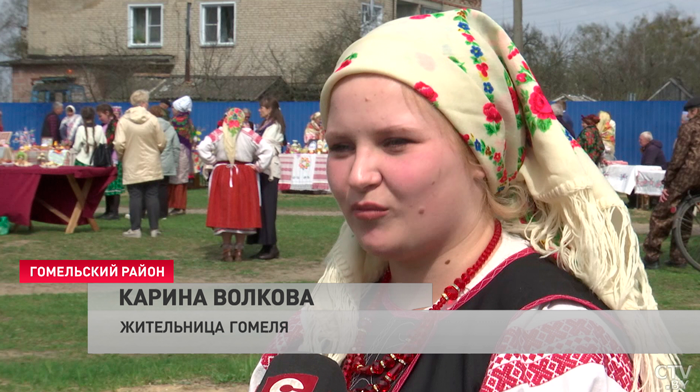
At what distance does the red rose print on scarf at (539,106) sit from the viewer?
1696 millimetres

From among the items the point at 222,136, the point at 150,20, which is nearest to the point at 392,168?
the point at 222,136

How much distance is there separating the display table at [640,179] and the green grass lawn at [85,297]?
4.46 meters

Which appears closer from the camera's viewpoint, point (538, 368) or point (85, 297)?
point (538, 368)

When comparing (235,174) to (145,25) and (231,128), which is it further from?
(145,25)

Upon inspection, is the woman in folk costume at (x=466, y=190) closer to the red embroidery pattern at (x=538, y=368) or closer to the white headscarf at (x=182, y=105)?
the red embroidery pattern at (x=538, y=368)

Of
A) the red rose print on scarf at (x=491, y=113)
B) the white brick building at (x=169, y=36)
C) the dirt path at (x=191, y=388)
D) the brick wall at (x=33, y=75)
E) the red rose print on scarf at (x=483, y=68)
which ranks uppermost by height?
the white brick building at (x=169, y=36)

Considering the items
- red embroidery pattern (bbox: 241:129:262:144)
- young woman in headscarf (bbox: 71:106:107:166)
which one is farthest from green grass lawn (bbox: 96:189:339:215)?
red embroidery pattern (bbox: 241:129:262:144)

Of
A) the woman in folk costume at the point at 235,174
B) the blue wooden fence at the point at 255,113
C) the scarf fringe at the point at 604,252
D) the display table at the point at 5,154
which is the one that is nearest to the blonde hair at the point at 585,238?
the scarf fringe at the point at 604,252

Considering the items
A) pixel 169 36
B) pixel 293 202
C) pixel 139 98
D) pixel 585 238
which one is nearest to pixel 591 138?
pixel 139 98

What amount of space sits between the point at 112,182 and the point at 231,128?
5227 millimetres

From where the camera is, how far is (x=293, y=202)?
709 inches

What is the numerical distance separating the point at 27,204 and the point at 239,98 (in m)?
21.8

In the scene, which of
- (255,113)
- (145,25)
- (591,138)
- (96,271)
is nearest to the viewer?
(96,271)

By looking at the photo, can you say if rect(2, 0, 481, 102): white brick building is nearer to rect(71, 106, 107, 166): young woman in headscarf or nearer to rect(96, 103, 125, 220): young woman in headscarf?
rect(96, 103, 125, 220): young woman in headscarf
